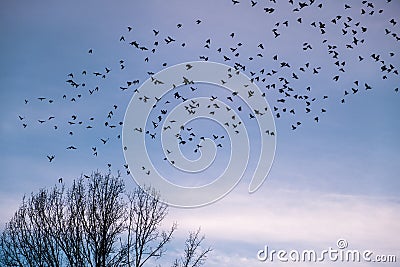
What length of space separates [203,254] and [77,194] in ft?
25.9

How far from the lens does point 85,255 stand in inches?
968

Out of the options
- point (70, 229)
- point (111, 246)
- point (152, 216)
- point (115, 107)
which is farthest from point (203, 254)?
point (115, 107)

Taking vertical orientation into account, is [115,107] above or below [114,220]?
above

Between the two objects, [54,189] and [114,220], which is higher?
[54,189]

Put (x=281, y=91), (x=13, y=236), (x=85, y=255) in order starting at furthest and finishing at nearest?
1. (x=13, y=236)
2. (x=85, y=255)
3. (x=281, y=91)

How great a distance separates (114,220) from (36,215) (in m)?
4.57

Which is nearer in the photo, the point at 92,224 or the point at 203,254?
the point at 92,224

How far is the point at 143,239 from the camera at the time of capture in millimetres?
25391

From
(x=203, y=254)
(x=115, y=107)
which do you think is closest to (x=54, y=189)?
(x=203, y=254)

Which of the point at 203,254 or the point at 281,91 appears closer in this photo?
the point at 281,91

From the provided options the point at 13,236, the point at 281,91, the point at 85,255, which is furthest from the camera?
the point at 13,236

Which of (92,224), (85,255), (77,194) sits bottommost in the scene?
(85,255)

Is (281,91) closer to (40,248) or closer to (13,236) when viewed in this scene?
(40,248)

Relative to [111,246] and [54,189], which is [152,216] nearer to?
[111,246]
